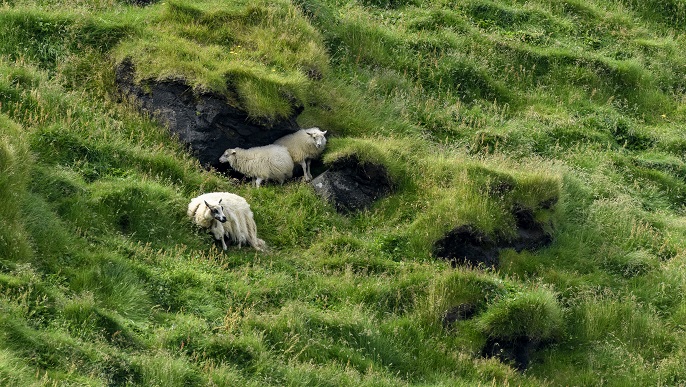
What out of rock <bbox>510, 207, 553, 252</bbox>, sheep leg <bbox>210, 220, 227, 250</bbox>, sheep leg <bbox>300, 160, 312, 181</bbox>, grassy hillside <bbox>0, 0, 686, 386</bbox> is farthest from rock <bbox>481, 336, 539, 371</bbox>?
sheep leg <bbox>300, 160, 312, 181</bbox>

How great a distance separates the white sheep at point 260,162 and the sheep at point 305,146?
0.25 metres

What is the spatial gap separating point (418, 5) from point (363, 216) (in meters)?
10.2

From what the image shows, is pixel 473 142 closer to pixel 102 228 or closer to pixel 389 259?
pixel 389 259

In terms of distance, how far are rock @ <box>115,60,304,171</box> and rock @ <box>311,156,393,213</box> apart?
1554 mm

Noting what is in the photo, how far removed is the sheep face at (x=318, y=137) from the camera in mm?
22156

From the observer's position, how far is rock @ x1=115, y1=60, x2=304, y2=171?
2202cm

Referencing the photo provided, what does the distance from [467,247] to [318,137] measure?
4026 millimetres

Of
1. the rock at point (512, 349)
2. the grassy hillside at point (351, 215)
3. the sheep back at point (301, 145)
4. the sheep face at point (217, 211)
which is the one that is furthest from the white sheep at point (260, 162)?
the rock at point (512, 349)

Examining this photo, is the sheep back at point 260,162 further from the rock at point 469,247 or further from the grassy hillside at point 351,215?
the rock at point 469,247

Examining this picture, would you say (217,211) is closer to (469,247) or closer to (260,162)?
(260,162)

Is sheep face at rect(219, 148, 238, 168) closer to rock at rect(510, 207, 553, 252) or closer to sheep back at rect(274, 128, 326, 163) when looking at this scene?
sheep back at rect(274, 128, 326, 163)

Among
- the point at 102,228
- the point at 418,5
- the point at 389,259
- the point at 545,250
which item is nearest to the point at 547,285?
the point at 545,250

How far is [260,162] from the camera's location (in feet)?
71.5

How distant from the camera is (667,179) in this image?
24938 mm
